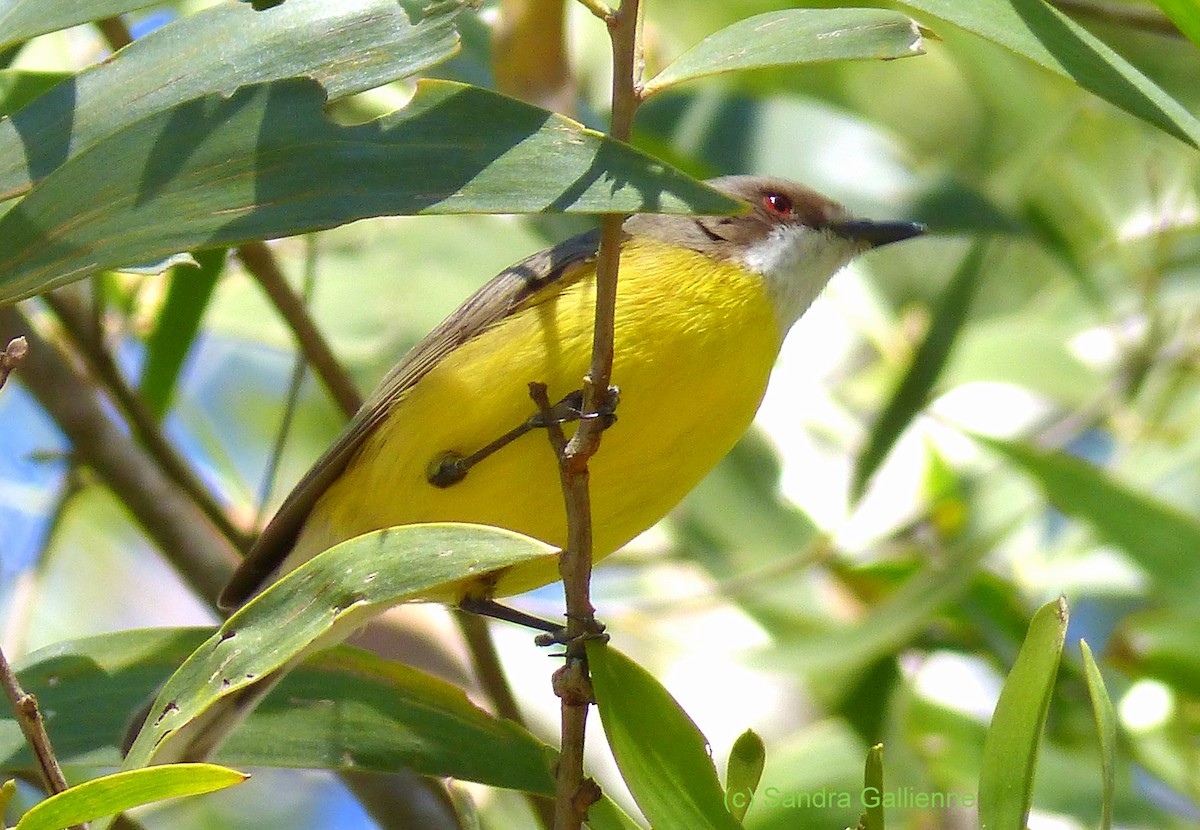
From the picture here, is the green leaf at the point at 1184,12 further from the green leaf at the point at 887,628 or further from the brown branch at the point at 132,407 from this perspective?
the brown branch at the point at 132,407

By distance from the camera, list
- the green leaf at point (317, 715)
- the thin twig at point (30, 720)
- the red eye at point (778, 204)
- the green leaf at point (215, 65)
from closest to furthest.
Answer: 1. the thin twig at point (30, 720)
2. the green leaf at point (215, 65)
3. the green leaf at point (317, 715)
4. the red eye at point (778, 204)

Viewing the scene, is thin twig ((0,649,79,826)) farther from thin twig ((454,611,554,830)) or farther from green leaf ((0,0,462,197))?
thin twig ((454,611,554,830))

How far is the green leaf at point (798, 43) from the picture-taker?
6.51 ft

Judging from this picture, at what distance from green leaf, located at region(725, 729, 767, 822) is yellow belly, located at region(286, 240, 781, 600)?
885mm

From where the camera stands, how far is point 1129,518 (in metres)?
4.02

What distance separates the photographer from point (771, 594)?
5.20m

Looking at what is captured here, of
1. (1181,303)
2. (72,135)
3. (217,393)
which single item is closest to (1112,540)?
(1181,303)

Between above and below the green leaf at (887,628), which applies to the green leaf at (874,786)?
above

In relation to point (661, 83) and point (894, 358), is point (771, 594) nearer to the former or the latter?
point (894, 358)

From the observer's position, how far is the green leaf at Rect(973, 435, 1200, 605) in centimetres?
394

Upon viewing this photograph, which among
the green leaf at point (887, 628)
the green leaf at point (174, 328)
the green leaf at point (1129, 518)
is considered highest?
the green leaf at point (174, 328)

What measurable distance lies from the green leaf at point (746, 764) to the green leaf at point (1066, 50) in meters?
1.00

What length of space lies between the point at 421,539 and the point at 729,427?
1.24m

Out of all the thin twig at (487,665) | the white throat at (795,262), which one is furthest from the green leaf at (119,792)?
the thin twig at (487,665)
